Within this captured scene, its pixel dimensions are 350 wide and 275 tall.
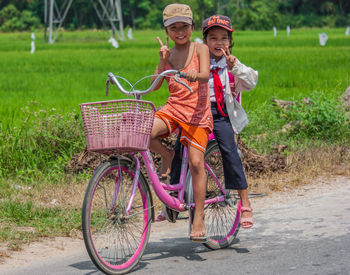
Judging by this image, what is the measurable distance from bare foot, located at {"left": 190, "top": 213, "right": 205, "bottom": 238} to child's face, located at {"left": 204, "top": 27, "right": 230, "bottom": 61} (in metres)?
1.13

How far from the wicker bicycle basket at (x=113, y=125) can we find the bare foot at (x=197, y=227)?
78cm

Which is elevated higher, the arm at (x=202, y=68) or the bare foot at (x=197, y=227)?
the arm at (x=202, y=68)

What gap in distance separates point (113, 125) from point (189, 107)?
0.71m

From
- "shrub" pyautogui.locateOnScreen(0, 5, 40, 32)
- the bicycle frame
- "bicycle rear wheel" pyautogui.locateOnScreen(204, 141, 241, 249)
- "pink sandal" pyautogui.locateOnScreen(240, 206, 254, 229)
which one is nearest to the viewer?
the bicycle frame

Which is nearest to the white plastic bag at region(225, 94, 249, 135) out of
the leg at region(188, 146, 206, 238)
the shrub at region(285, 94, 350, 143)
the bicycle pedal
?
the leg at region(188, 146, 206, 238)

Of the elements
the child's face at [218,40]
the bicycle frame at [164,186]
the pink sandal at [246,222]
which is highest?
the child's face at [218,40]

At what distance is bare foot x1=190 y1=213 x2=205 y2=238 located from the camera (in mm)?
4461

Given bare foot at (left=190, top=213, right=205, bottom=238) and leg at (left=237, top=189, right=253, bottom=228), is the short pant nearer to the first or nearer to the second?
bare foot at (left=190, top=213, right=205, bottom=238)

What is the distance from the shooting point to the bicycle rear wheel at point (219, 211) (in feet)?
16.2

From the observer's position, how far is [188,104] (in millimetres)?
4391

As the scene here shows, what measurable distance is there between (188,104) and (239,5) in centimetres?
6999

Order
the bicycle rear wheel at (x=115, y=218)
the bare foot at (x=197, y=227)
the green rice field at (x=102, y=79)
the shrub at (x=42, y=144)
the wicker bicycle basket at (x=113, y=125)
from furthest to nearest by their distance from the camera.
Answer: the green rice field at (x=102, y=79), the shrub at (x=42, y=144), the bare foot at (x=197, y=227), the bicycle rear wheel at (x=115, y=218), the wicker bicycle basket at (x=113, y=125)

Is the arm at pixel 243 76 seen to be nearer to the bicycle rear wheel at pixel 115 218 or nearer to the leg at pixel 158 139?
the leg at pixel 158 139

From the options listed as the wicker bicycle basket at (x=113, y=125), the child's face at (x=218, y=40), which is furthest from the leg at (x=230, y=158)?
the wicker bicycle basket at (x=113, y=125)
